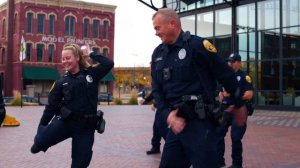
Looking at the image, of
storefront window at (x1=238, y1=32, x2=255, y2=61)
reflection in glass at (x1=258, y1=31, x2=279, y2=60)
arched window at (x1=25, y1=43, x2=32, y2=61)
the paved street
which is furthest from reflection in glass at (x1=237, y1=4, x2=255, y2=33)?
arched window at (x1=25, y1=43, x2=32, y2=61)

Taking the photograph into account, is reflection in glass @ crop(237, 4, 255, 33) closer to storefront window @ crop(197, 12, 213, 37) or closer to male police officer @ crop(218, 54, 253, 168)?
storefront window @ crop(197, 12, 213, 37)

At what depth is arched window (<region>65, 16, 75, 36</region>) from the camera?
4869 cm

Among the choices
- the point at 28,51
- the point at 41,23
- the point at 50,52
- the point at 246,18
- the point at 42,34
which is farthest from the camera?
the point at 50,52

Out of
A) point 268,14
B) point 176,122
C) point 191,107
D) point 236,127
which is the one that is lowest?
point 236,127

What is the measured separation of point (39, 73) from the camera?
151 ft

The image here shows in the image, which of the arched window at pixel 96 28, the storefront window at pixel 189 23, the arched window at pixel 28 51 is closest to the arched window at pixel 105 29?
the arched window at pixel 96 28

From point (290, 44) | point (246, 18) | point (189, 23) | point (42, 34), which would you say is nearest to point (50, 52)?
point (42, 34)

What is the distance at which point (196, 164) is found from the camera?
11.2 ft

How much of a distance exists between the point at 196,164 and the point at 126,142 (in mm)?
7531

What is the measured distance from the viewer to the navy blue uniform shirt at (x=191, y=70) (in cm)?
351

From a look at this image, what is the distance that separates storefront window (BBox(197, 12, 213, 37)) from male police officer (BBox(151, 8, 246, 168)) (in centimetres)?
2612

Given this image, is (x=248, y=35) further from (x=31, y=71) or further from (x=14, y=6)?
(x=14, y=6)

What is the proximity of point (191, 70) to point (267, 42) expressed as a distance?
23.9m

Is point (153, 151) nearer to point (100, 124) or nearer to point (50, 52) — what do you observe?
point (100, 124)
